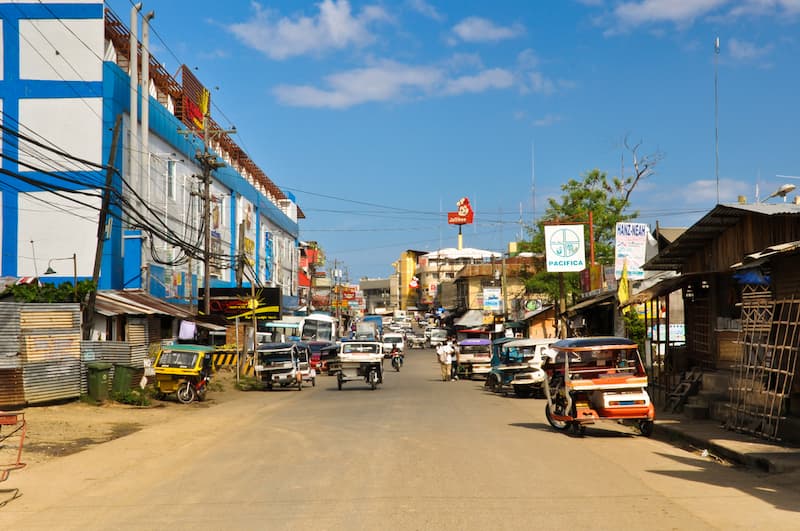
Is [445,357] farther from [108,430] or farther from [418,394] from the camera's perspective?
[108,430]

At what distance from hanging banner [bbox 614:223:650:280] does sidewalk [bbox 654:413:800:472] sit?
1195cm

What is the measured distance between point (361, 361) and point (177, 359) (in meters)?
8.05

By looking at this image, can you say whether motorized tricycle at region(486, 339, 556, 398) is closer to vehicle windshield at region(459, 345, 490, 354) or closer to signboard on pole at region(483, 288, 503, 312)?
vehicle windshield at region(459, 345, 490, 354)

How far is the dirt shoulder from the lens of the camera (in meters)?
15.5

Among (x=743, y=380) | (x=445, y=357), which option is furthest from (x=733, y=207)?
(x=445, y=357)

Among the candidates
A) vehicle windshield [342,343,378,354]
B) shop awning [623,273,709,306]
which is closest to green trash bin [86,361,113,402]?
vehicle windshield [342,343,378,354]

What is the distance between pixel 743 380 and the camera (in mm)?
15812

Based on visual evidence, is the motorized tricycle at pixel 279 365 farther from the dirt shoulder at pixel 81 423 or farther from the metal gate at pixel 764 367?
the metal gate at pixel 764 367

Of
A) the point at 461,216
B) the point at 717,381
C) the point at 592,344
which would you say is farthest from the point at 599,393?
the point at 461,216

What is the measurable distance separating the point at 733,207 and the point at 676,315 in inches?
794

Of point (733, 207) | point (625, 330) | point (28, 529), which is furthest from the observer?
point (625, 330)

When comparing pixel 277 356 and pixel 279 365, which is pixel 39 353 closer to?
pixel 279 365

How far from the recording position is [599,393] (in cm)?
1658

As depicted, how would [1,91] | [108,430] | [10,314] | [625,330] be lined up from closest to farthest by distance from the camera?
[108,430] < [10,314] < [625,330] < [1,91]
